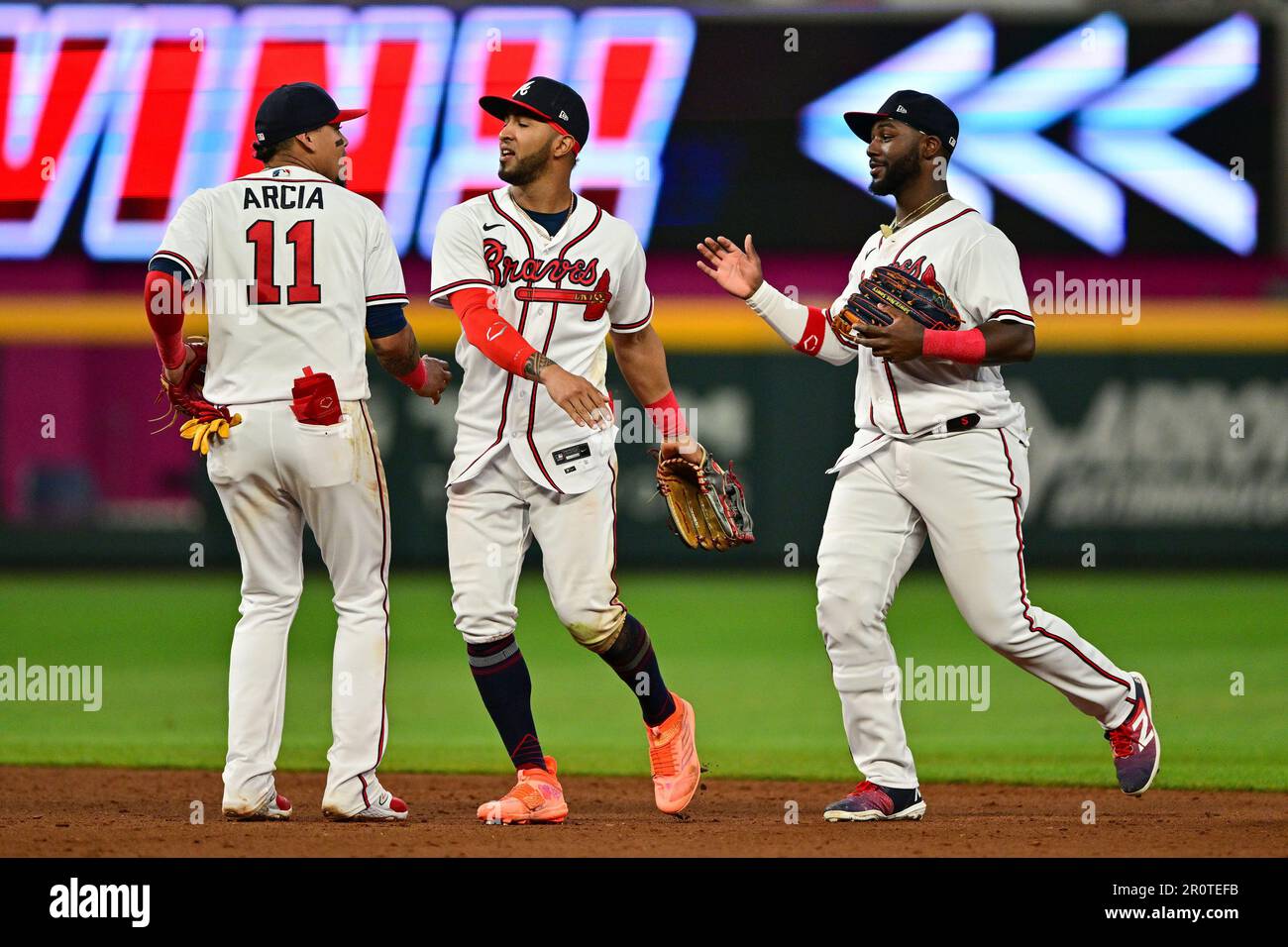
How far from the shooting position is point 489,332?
4.89 metres

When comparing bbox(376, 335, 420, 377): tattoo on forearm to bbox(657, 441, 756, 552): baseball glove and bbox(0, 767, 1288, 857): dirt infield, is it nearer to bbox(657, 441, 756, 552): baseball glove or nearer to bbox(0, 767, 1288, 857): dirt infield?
bbox(657, 441, 756, 552): baseball glove

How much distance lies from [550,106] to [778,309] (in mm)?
956

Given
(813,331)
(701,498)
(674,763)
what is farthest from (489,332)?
(674,763)

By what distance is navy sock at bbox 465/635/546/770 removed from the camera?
5.10 meters

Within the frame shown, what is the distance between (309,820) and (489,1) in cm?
1152

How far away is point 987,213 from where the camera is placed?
14750 millimetres

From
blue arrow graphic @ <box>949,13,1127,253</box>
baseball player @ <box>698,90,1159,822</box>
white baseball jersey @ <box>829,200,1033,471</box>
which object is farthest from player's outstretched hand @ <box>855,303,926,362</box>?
blue arrow graphic @ <box>949,13,1127,253</box>

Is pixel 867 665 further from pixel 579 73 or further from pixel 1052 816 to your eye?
pixel 579 73

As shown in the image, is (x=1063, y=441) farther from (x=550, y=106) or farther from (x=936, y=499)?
(x=550, y=106)

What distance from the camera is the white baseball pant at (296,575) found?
16.1ft

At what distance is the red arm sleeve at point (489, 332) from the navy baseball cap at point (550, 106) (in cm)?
53

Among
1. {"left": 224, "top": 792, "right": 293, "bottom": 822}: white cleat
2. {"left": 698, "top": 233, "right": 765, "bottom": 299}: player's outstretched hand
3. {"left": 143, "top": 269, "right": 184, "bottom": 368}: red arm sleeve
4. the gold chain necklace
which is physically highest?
the gold chain necklace

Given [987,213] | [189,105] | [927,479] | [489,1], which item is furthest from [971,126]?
A: [927,479]

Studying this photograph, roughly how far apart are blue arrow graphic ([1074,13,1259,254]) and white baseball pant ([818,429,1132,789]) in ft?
34.6
